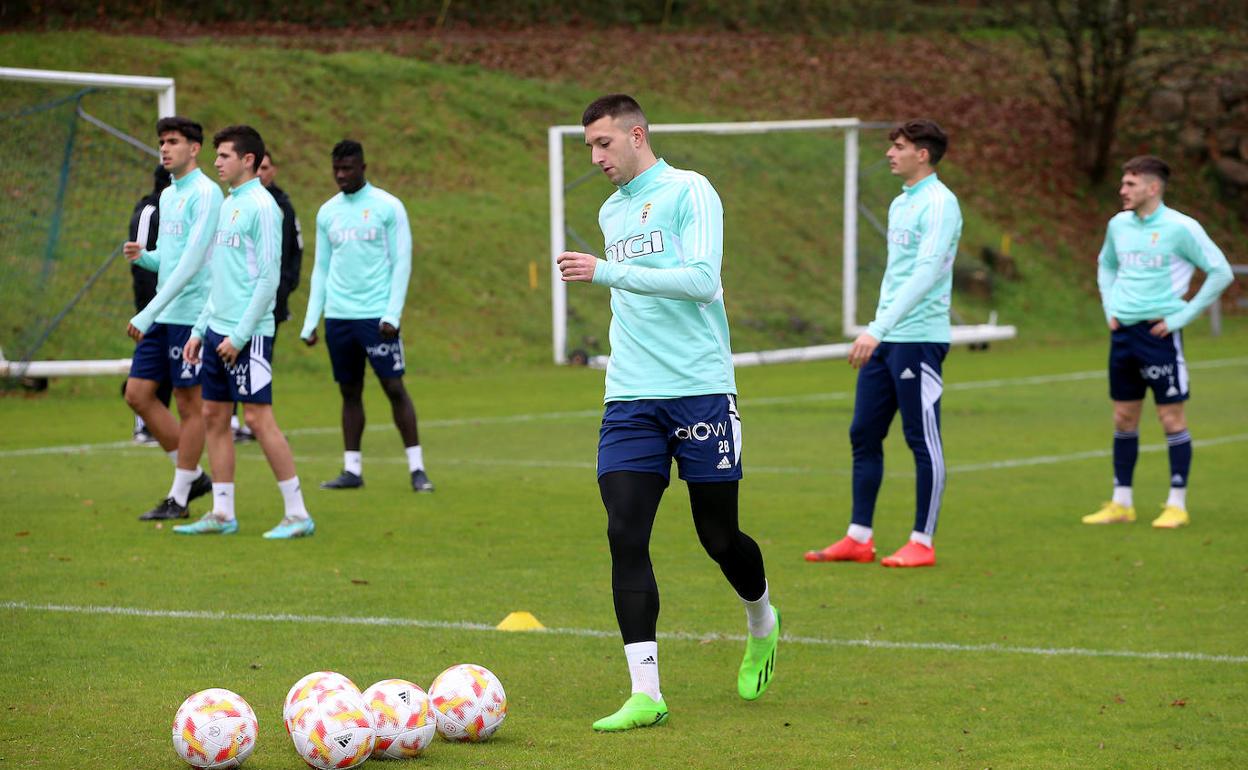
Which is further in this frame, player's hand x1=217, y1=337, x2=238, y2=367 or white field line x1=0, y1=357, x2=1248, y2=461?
white field line x1=0, y1=357, x2=1248, y2=461

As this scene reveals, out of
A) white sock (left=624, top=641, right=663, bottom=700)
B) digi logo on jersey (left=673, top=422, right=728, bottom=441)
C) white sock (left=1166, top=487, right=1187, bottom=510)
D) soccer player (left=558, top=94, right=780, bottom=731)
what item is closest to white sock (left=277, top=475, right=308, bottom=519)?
soccer player (left=558, top=94, right=780, bottom=731)

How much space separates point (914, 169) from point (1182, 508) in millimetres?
3467

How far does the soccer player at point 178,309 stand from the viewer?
988cm

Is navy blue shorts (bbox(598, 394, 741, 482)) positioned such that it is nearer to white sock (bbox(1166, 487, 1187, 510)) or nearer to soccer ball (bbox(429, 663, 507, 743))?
soccer ball (bbox(429, 663, 507, 743))

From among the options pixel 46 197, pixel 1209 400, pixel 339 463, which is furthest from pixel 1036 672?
pixel 46 197

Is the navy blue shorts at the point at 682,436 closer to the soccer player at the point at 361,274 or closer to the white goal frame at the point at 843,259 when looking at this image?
the soccer player at the point at 361,274

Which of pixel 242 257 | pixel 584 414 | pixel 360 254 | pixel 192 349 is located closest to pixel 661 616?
pixel 192 349

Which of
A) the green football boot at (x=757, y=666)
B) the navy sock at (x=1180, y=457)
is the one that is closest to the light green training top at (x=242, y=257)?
the green football boot at (x=757, y=666)

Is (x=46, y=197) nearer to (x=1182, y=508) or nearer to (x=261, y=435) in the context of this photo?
(x=261, y=435)

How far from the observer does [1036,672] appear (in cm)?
678

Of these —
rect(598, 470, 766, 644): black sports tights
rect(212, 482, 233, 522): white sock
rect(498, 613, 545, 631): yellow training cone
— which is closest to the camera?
rect(598, 470, 766, 644): black sports tights

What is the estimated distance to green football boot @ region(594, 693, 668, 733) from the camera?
5.75 metres

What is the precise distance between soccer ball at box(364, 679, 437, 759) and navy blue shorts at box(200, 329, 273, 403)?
436cm

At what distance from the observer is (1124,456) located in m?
11.2
